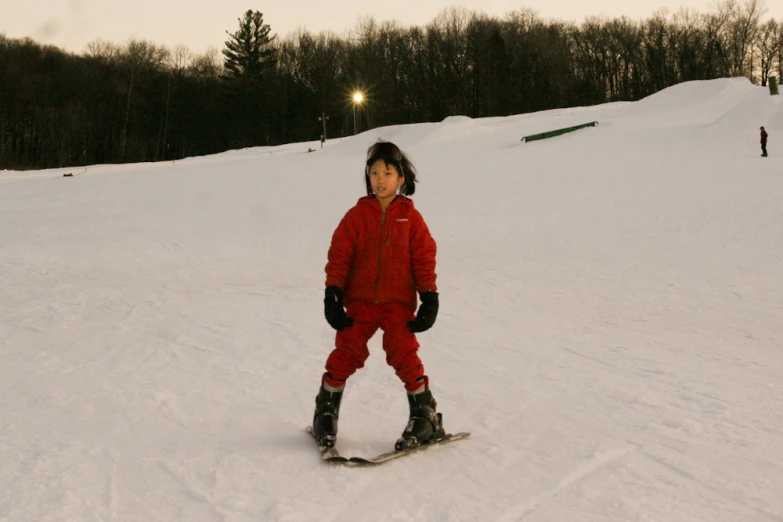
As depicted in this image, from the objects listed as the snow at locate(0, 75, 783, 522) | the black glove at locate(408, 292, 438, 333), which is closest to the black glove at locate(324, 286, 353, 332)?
the black glove at locate(408, 292, 438, 333)

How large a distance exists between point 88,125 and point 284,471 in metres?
50.2

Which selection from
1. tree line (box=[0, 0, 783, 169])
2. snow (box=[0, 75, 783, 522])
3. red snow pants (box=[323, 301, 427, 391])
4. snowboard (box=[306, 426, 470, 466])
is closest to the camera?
snow (box=[0, 75, 783, 522])

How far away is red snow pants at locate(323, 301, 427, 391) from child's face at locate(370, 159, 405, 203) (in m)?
0.54

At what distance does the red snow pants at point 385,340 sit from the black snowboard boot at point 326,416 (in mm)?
110

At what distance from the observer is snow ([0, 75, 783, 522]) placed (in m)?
2.91

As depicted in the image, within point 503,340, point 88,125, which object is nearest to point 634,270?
point 503,340

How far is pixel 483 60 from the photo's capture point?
56.7 m

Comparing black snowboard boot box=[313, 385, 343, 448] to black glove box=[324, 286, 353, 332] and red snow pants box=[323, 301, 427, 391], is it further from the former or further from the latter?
black glove box=[324, 286, 353, 332]

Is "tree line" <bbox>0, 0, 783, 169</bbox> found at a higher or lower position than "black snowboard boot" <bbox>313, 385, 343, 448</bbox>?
higher

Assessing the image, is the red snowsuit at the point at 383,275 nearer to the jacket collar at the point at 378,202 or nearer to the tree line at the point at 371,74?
the jacket collar at the point at 378,202

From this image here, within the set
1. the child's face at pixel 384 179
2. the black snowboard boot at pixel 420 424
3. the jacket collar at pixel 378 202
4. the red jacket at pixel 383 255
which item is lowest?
the black snowboard boot at pixel 420 424

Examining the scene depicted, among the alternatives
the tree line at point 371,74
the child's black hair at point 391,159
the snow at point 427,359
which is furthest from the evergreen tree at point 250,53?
the child's black hair at point 391,159

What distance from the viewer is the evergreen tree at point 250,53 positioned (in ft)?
187

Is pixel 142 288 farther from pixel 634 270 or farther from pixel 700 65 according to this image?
pixel 700 65
